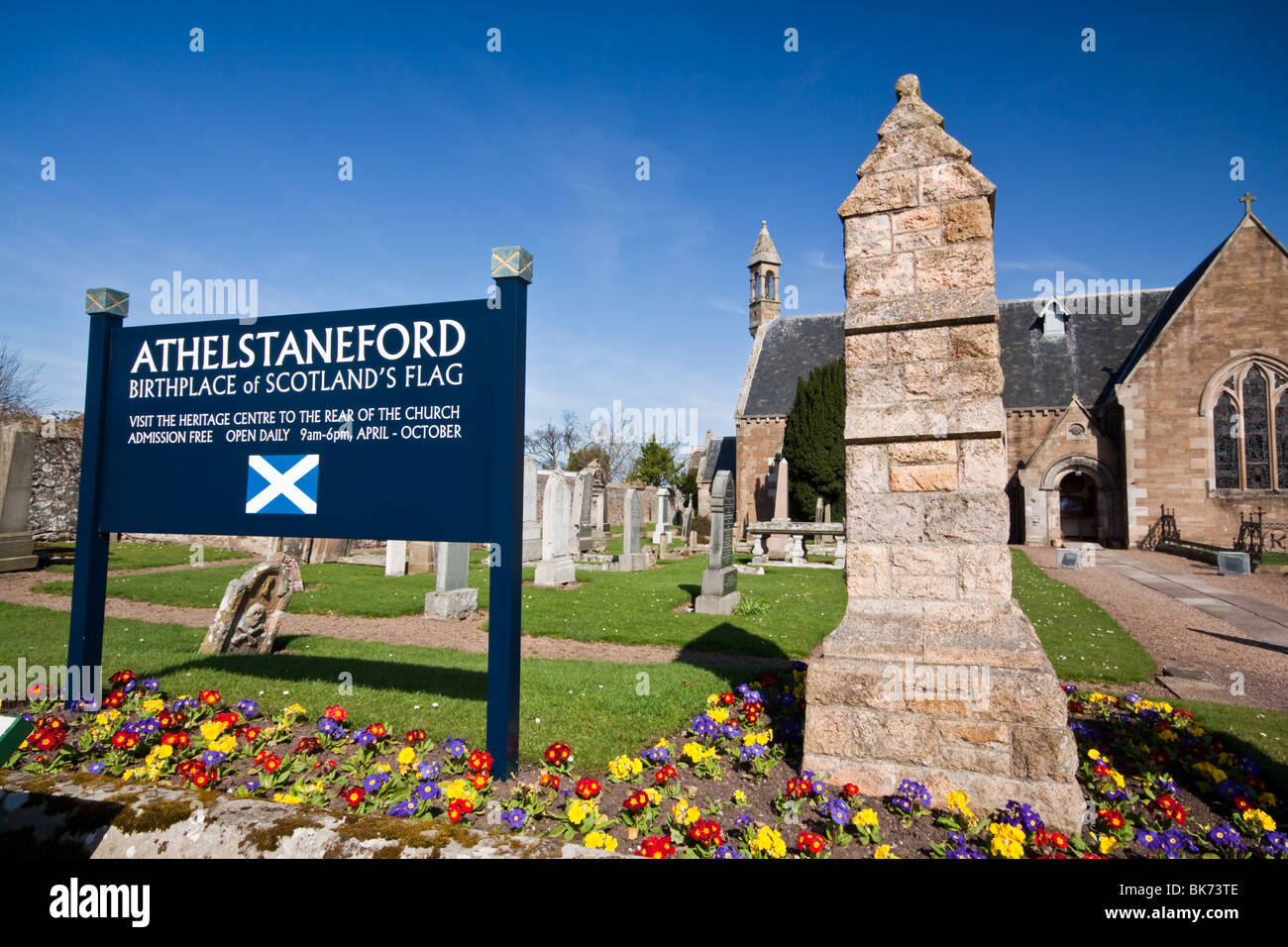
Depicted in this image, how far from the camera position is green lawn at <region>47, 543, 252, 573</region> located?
14.8m

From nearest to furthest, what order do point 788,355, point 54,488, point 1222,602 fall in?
point 1222,602
point 54,488
point 788,355

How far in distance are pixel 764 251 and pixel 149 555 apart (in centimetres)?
3006

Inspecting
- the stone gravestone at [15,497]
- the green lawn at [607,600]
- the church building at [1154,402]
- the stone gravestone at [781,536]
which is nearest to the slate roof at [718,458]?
the church building at [1154,402]

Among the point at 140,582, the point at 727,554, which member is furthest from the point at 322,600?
the point at 727,554

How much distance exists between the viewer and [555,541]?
13.6 meters

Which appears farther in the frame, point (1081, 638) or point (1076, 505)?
point (1076, 505)

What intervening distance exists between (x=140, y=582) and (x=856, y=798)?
13.4m

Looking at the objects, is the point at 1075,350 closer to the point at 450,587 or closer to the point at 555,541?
the point at 555,541

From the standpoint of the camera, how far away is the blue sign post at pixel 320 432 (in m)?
3.78

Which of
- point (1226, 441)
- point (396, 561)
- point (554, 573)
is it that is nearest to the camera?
point (554, 573)

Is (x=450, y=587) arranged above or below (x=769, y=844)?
above

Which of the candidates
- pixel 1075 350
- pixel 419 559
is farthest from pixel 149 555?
pixel 1075 350

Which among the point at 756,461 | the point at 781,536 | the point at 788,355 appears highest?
the point at 788,355
